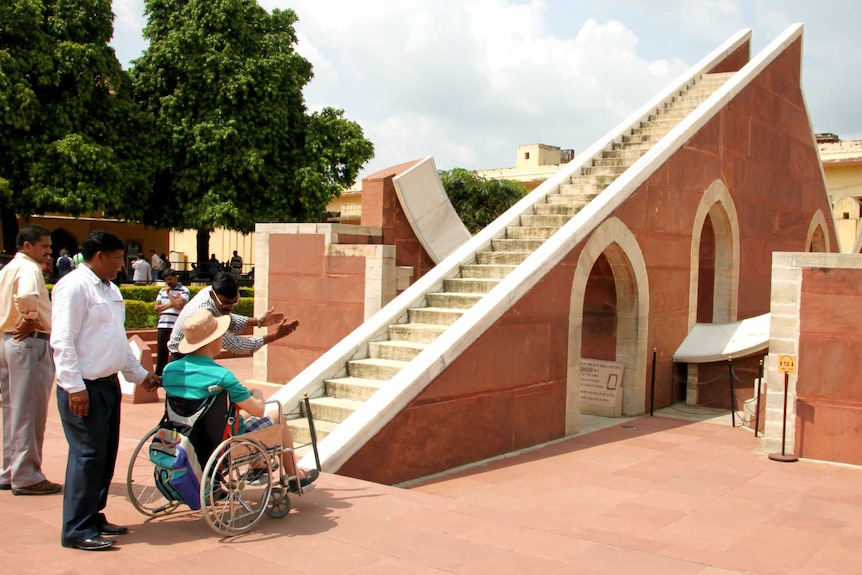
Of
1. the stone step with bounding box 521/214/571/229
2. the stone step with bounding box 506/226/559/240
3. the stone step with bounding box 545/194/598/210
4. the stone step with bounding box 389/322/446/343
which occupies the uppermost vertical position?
the stone step with bounding box 545/194/598/210

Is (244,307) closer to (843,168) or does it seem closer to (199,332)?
(199,332)

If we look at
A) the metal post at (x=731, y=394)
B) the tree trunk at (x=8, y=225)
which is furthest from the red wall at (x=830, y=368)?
the tree trunk at (x=8, y=225)

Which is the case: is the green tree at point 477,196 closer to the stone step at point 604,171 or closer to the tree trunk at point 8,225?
the tree trunk at point 8,225

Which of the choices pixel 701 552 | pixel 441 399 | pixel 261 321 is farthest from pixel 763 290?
pixel 261 321

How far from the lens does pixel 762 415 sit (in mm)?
9781

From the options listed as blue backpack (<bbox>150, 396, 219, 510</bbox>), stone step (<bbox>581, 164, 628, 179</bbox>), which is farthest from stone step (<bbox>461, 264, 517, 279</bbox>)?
blue backpack (<bbox>150, 396, 219, 510</bbox>)

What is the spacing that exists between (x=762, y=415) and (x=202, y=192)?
1798 cm

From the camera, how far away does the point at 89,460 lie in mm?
4414

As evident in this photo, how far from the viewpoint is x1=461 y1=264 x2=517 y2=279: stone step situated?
948cm

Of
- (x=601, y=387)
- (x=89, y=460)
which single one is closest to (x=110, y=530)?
(x=89, y=460)

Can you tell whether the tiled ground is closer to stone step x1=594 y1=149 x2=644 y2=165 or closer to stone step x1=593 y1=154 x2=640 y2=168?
stone step x1=593 y1=154 x2=640 y2=168

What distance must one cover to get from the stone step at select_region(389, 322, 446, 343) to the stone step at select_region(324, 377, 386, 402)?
0.79m

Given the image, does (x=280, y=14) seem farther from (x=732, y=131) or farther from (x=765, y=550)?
(x=765, y=550)

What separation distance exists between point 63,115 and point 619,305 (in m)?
16.5
